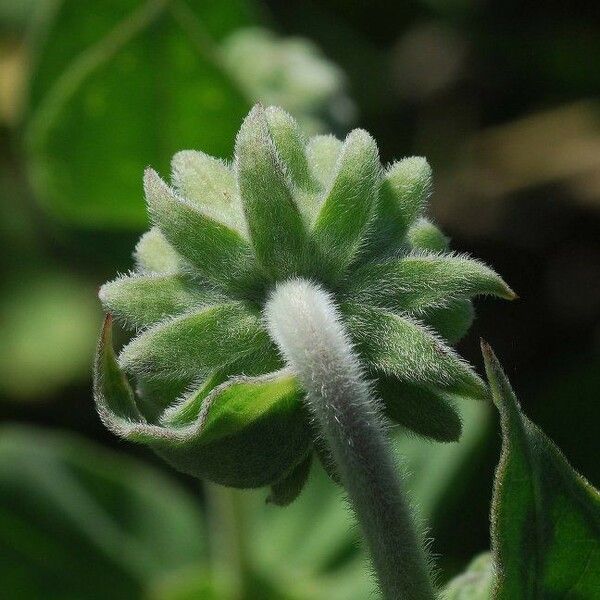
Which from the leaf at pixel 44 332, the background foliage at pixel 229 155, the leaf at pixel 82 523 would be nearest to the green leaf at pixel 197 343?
the background foliage at pixel 229 155

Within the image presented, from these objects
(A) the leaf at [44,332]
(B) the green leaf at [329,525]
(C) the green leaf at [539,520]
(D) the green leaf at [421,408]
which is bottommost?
(B) the green leaf at [329,525]

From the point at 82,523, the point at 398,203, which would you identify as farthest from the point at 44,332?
the point at 398,203

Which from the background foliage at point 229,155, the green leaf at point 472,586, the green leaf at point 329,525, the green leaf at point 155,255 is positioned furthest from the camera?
the green leaf at point 329,525

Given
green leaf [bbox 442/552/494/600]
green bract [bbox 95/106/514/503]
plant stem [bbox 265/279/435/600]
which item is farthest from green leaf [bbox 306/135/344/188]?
green leaf [bbox 442/552/494/600]

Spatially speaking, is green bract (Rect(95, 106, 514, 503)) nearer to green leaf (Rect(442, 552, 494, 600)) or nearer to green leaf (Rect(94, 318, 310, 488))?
green leaf (Rect(94, 318, 310, 488))

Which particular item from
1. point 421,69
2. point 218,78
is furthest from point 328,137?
point 421,69

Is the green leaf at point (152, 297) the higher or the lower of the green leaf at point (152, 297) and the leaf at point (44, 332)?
the higher

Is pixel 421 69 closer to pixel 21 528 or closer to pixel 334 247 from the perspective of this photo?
pixel 21 528

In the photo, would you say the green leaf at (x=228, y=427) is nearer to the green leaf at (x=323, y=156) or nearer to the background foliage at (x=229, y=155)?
the green leaf at (x=323, y=156)
